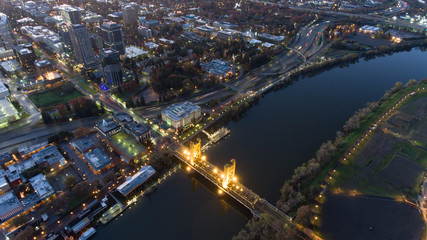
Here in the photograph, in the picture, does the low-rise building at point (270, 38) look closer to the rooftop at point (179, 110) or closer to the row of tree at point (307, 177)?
the row of tree at point (307, 177)

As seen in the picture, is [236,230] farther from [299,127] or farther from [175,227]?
[299,127]

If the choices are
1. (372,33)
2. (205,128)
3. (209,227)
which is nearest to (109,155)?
(205,128)

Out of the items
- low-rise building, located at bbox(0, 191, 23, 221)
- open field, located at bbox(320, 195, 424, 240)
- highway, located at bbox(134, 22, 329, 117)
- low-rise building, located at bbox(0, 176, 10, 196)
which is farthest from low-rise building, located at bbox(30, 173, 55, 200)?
open field, located at bbox(320, 195, 424, 240)

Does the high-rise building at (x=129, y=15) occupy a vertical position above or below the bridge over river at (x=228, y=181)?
above

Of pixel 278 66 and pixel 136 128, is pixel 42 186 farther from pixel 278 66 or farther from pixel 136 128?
pixel 278 66

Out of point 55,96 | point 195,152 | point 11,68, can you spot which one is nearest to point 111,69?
point 55,96

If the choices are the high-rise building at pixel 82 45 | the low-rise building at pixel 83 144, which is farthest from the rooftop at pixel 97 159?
the high-rise building at pixel 82 45
